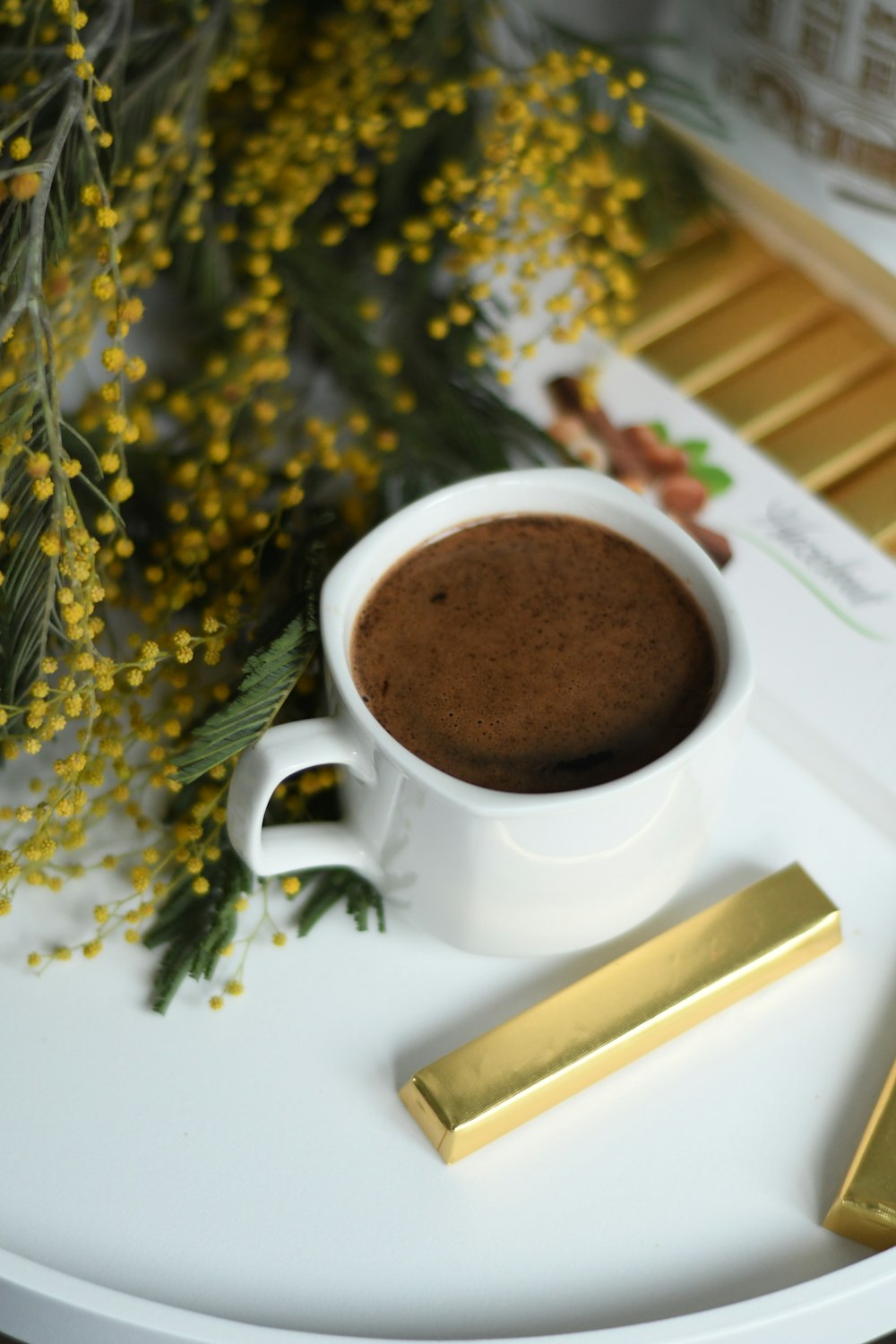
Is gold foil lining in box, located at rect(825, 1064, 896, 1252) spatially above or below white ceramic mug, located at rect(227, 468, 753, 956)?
below

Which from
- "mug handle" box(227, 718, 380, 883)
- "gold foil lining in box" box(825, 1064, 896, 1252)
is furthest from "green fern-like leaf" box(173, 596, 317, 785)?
"gold foil lining in box" box(825, 1064, 896, 1252)

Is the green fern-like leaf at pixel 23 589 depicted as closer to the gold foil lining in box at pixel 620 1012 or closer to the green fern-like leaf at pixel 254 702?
the green fern-like leaf at pixel 254 702

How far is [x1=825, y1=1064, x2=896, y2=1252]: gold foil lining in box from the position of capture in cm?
51

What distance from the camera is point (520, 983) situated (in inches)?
23.0

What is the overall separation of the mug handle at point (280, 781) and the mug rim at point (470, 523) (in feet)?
0.05

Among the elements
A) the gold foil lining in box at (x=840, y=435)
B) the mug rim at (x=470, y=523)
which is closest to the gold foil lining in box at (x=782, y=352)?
the gold foil lining in box at (x=840, y=435)

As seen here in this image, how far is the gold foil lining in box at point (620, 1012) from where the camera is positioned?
529 millimetres

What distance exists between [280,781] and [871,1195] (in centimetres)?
28

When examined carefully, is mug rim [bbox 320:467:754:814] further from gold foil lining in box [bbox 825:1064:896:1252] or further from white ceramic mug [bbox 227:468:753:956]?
gold foil lining in box [bbox 825:1064:896:1252]

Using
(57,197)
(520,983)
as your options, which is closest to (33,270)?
(57,197)

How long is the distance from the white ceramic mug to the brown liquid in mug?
0.01 meters

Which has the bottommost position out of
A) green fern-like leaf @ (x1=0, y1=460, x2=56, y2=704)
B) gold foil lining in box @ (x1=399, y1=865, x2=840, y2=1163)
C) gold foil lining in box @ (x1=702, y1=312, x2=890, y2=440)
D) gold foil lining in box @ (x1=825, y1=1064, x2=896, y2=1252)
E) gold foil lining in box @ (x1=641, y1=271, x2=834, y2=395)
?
gold foil lining in box @ (x1=825, y1=1064, x2=896, y2=1252)

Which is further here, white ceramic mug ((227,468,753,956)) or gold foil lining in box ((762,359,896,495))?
gold foil lining in box ((762,359,896,495))

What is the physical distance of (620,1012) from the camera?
1.81ft
